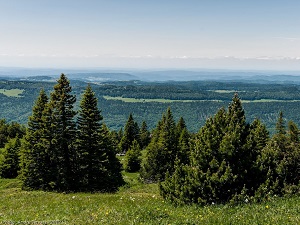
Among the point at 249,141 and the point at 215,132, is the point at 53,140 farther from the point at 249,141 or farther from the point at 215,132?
the point at 249,141

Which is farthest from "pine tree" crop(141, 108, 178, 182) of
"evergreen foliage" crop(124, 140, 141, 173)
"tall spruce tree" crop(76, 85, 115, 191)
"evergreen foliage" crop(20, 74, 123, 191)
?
"tall spruce tree" crop(76, 85, 115, 191)

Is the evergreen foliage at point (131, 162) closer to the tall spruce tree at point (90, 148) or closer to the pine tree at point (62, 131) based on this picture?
the tall spruce tree at point (90, 148)

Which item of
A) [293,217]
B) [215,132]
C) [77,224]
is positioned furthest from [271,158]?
[77,224]

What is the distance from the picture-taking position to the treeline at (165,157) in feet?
56.9

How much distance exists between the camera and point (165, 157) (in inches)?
1928

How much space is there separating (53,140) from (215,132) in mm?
19138

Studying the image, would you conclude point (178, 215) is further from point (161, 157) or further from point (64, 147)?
point (161, 157)

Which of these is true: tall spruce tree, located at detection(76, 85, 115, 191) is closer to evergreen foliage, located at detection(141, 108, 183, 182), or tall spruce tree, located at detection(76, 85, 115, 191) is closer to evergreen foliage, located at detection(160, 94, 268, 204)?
evergreen foliage, located at detection(141, 108, 183, 182)

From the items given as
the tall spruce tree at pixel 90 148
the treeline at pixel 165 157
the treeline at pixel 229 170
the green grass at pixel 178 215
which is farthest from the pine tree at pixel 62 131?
the treeline at pixel 229 170

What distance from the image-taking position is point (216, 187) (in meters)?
17.1

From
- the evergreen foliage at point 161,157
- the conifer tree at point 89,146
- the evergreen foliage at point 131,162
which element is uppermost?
the conifer tree at point 89,146

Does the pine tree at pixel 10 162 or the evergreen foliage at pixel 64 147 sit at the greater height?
the evergreen foliage at pixel 64 147

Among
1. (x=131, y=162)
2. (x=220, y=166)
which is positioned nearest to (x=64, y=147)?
(x=220, y=166)

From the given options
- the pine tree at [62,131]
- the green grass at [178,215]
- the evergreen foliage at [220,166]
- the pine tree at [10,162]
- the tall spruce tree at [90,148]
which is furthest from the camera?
the pine tree at [10,162]
